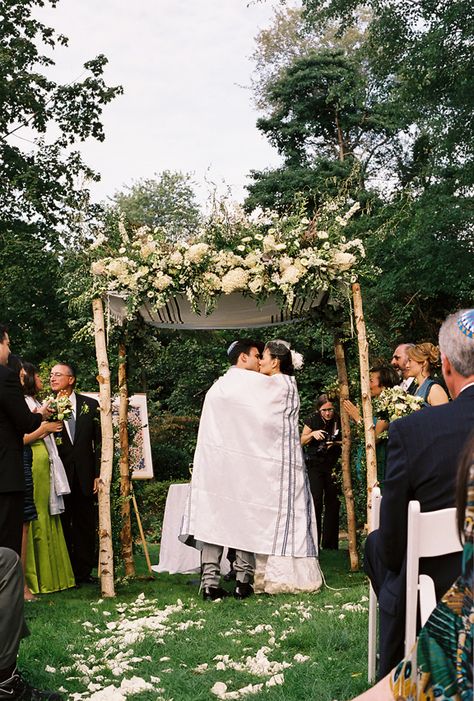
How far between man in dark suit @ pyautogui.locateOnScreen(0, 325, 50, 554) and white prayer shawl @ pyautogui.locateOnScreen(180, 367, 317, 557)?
9.13 feet

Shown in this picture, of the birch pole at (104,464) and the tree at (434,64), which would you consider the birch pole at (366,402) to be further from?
the tree at (434,64)

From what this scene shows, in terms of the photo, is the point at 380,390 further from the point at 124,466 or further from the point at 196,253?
the point at 124,466

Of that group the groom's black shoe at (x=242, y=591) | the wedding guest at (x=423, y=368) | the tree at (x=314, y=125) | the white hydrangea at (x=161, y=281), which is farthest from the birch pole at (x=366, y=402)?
the tree at (x=314, y=125)

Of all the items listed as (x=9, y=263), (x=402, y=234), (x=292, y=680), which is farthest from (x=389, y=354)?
(x=292, y=680)

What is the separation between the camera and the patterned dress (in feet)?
4.89

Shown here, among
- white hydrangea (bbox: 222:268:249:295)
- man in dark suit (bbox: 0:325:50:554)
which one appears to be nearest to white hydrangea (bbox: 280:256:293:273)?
white hydrangea (bbox: 222:268:249:295)

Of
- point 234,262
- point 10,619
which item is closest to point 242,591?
point 234,262

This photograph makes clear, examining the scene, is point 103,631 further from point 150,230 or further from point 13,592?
point 150,230

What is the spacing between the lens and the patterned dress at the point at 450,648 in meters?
1.49

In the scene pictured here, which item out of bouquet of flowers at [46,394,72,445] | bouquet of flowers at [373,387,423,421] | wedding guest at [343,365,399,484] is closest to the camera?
bouquet of flowers at [373,387,423,421]

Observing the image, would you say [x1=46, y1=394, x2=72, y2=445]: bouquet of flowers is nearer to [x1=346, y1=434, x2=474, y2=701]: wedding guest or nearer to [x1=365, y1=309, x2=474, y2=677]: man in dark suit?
[x1=365, y1=309, x2=474, y2=677]: man in dark suit

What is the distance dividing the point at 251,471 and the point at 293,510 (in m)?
0.54

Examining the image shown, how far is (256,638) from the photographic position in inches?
240

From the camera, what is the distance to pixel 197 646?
5.90m
